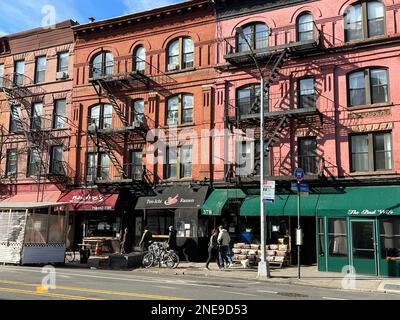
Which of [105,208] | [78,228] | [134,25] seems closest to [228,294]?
[105,208]

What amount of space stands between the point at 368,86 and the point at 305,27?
4.74 metres

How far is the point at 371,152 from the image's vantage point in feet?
73.0

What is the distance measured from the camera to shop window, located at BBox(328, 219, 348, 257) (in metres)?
20.5

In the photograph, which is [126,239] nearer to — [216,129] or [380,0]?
[216,129]

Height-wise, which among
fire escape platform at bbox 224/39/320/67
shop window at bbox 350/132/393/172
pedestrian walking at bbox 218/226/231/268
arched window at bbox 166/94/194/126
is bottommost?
pedestrian walking at bbox 218/226/231/268

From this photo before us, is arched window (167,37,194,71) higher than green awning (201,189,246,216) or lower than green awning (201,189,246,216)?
higher

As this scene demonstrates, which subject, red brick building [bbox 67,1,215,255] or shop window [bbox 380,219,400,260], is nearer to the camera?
shop window [bbox 380,219,400,260]

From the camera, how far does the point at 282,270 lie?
2069 centimetres

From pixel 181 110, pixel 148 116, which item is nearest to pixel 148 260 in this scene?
pixel 181 110

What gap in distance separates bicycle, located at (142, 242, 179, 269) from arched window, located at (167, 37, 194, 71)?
1135 cm

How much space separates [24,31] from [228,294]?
92.5 feet

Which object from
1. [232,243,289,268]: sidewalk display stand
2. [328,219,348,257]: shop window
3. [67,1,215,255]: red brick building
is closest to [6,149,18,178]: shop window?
[67,1,215,255]: red brick building

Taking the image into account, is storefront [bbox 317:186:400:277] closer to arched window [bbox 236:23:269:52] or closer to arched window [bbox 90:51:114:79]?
arched window [bbox 236:23:269:52]

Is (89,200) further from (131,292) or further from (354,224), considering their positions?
(131,292)
